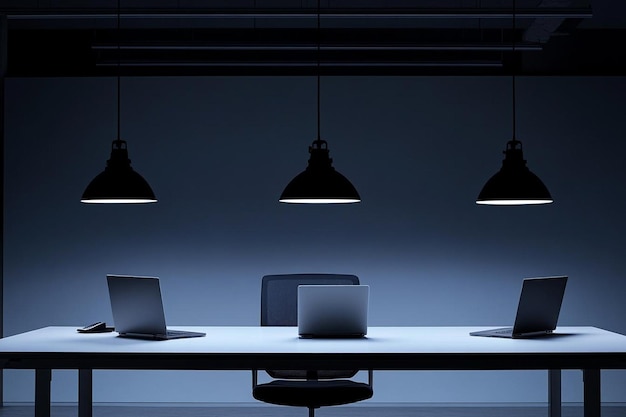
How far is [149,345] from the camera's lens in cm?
344

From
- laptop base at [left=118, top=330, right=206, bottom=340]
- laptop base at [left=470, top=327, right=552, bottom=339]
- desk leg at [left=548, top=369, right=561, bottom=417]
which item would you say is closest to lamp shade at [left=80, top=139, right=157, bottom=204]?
laptop base at [left=118, top=330, right=206, bottom=340]

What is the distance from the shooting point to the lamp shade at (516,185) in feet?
12.9

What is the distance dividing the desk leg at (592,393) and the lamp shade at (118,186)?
243 cm

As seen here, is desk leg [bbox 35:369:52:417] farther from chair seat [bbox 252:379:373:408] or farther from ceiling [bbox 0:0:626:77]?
ceiling [bbox 0:0:626:77]

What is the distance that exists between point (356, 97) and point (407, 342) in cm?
313

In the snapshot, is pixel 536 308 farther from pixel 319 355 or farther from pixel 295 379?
pixel 295 379

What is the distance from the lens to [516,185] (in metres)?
3.94

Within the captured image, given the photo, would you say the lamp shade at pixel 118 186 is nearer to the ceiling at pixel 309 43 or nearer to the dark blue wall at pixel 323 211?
the dark blue wall at pixel 323 211

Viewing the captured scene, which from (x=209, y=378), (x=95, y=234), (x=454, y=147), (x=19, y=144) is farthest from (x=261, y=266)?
(x=19, y=144)

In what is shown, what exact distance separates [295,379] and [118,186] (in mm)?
1568

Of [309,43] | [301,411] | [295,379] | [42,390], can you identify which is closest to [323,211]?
[309,43]

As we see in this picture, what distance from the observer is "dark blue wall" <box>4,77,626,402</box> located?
20.2 feet

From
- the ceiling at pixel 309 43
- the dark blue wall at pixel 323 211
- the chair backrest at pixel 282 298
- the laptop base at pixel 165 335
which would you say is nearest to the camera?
the laptop base at pixel 165 335

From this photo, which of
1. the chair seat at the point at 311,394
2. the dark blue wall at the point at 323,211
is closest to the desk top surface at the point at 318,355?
the chair seat at the point at 311,394
